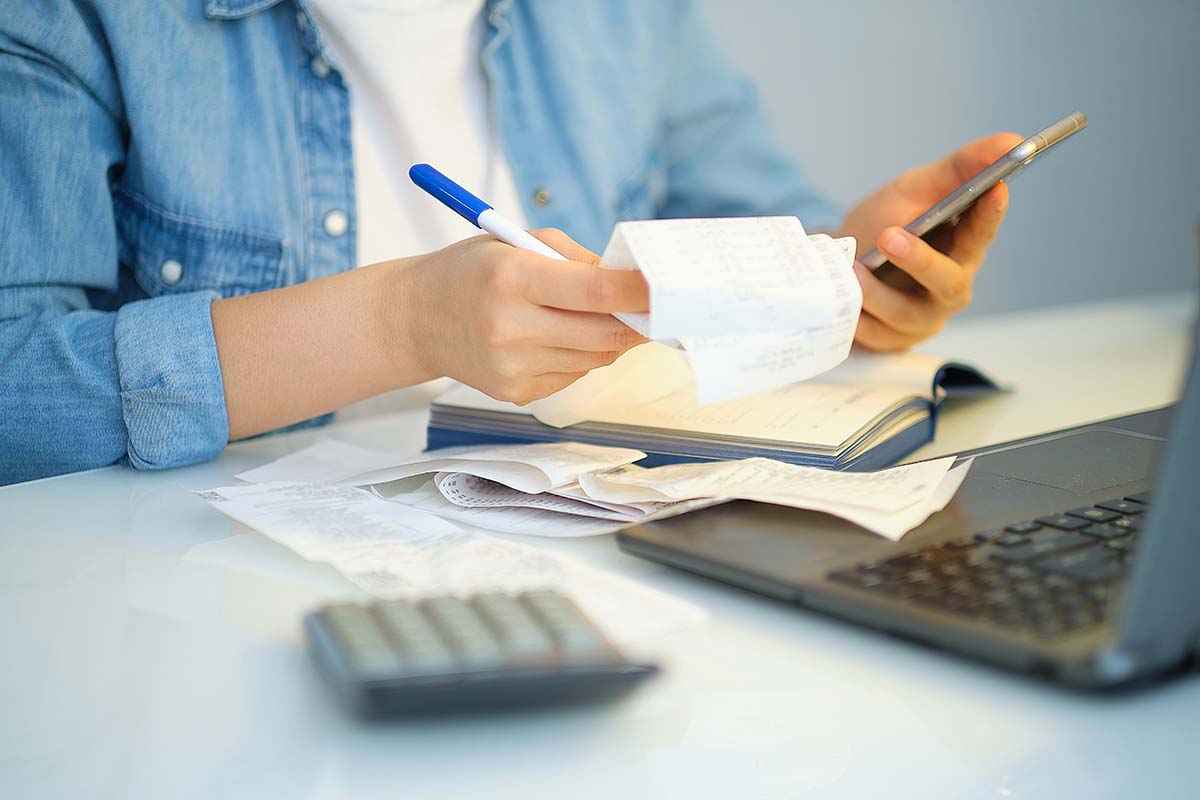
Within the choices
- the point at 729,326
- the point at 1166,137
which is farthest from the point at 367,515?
the point at 1166,137

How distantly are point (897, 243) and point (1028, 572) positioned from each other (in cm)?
35

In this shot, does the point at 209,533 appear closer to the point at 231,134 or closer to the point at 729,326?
the point at 729,326

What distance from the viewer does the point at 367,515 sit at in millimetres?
542

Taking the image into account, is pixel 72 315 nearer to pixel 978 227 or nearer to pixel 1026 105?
pixel 978 227

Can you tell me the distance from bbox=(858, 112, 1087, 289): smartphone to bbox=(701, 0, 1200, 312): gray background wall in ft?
3.61

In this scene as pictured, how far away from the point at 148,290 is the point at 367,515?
0.43 meters

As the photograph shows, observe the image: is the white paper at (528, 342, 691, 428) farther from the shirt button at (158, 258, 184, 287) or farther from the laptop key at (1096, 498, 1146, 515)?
the shirt button at (158, 258, 184, 287)

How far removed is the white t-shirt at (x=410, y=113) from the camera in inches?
35.9

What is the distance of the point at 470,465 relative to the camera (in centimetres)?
59

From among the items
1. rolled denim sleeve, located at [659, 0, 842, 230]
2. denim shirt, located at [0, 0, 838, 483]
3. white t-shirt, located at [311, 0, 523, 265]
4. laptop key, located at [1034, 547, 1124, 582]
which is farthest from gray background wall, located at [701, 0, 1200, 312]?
laptop key, located at [1034, 547, 1124, 582]

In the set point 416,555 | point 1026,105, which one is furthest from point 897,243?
point 1026,105

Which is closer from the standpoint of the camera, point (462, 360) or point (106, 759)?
point (106, 759)

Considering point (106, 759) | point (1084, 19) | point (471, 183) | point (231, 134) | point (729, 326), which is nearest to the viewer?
point (106, 759)

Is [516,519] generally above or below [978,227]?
below
